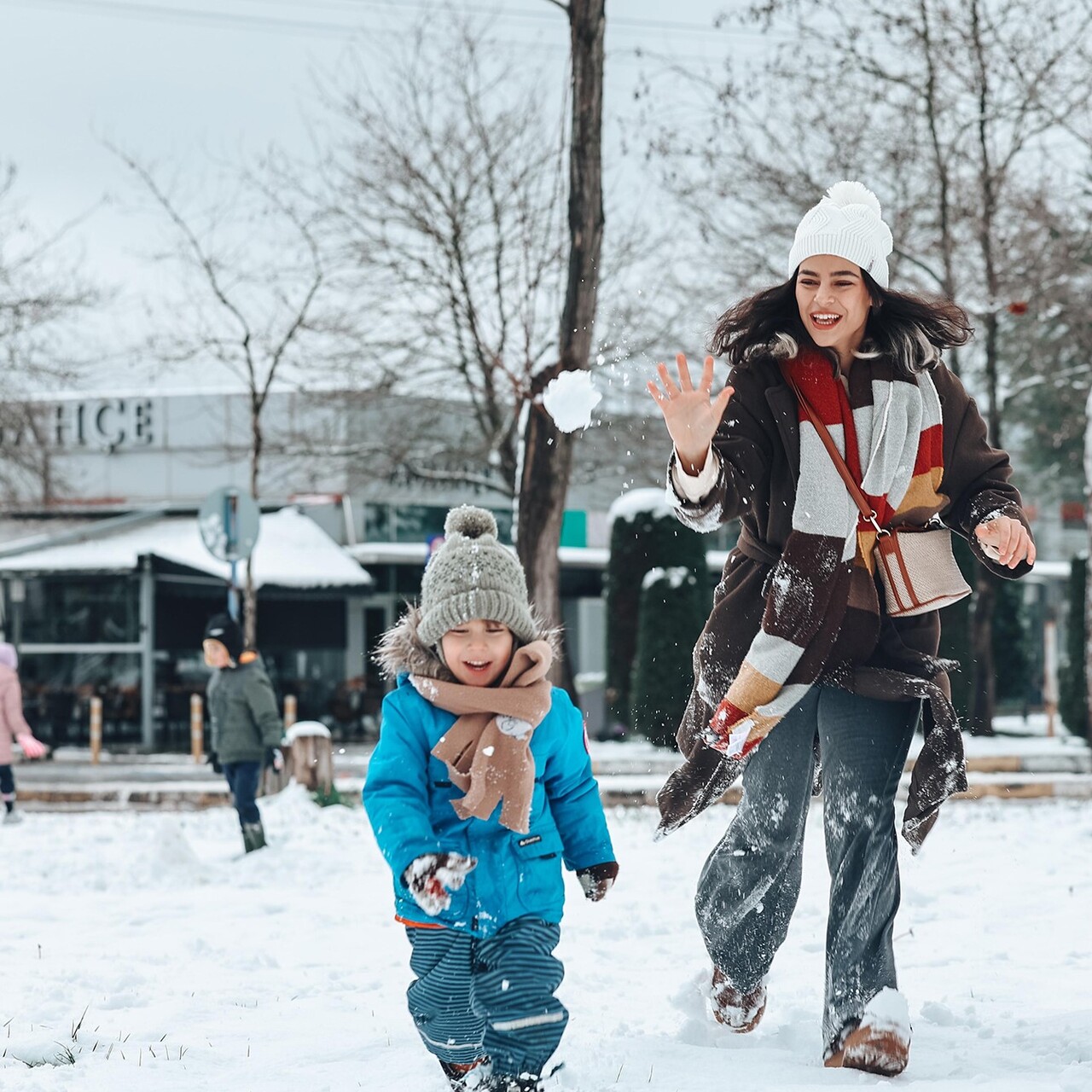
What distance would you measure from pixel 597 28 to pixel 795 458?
845 centimetres

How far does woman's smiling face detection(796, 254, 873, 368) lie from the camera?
331 cm

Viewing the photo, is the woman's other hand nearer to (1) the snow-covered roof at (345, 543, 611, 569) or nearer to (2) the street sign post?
(2) the street sign post

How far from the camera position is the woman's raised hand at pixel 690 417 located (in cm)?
306

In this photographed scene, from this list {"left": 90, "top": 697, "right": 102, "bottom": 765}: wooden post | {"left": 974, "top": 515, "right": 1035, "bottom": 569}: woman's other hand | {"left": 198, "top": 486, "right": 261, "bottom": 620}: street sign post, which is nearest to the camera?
{"left": 974, "top": 515, "right": 1035, "bottom": 569}: woman's other hand

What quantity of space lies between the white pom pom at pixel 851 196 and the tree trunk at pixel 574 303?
7.15 metres

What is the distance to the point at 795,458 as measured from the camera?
3250 millimetres

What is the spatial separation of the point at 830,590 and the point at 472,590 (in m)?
0.79

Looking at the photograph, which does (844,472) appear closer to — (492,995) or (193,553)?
(492,995)

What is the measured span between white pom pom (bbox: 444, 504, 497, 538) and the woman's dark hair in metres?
0.69

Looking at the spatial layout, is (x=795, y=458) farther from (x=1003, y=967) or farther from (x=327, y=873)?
(x=327, y=873)

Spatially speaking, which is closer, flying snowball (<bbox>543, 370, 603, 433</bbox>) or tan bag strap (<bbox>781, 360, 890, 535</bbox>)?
tan bag strap (<bbox>781, 360, 890, 535</bbox>)

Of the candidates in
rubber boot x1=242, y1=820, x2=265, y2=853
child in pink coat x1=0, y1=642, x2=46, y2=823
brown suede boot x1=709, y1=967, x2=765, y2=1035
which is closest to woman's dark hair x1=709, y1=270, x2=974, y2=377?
brown suede boot x1=709, y1=967, x2=765, y2=1035

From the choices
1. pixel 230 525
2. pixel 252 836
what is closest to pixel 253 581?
pixel 230 525

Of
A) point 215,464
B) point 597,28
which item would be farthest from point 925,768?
point 215,464
